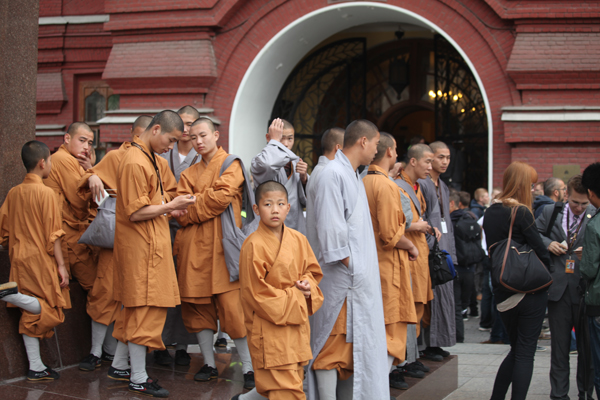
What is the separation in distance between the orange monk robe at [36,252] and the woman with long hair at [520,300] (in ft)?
10.9

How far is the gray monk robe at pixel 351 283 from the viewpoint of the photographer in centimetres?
413

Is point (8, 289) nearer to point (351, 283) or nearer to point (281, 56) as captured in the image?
point (351, 283)

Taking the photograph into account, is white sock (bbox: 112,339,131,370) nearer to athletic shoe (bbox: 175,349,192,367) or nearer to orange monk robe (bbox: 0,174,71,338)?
orange monk robe (bbox: 0,174,71,338)

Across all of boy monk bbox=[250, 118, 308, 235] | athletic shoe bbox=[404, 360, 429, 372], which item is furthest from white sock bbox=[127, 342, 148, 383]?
athletic shoe bbox=[404, 360, 429, 372]

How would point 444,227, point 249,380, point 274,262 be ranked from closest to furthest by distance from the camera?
point 274,262, point 249,380, point 444,227

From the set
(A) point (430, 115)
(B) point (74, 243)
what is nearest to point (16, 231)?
(B) point (74, 243)

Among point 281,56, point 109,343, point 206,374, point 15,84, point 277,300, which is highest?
point 281,56

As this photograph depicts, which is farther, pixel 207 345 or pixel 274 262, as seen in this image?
pixel 207 345

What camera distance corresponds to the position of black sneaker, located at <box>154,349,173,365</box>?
5.26m

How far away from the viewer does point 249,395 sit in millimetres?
4109

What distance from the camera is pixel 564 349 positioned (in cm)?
528

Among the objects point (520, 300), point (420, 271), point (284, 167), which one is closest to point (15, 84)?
point (284, 167)

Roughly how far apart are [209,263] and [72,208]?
4.89 ft

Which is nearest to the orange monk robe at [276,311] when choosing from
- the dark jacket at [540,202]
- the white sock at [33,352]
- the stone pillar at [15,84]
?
the white sock at [33,352]
